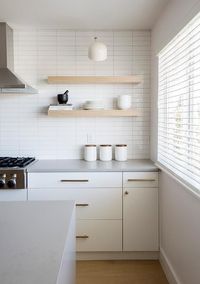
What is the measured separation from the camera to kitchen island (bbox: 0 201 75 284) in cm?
88

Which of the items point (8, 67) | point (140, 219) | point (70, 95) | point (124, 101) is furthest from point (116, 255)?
point (8, 67)

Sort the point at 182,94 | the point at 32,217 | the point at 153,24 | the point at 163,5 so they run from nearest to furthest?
the point at 32,217
the point at 182,94
the point at 163,5
the point at 153,24

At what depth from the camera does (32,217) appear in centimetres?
140

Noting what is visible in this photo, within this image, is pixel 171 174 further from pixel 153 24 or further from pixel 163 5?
pixel 153 24

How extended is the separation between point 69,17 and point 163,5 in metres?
0.90

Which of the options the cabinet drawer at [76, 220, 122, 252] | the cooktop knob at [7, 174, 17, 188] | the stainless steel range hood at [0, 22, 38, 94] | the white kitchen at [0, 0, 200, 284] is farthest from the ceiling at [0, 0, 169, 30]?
the cabinet drawer at [76, 220, 122, 252]

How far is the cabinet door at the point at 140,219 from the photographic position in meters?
2.82

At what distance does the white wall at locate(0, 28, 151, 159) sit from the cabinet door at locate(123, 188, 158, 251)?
2.21ft

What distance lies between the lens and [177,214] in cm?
226

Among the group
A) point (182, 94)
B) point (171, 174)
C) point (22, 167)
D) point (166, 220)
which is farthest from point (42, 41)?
point (166, 220)

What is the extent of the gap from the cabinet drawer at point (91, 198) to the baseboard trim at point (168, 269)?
531 mm

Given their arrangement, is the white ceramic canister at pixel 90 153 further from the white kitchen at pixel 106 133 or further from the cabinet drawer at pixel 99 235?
the cabinet drawer at pixel 99 235

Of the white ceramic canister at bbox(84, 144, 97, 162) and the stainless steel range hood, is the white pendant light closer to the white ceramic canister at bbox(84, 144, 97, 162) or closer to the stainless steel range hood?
the stainless steel range hood

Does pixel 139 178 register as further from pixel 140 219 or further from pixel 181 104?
pixel 181 104
